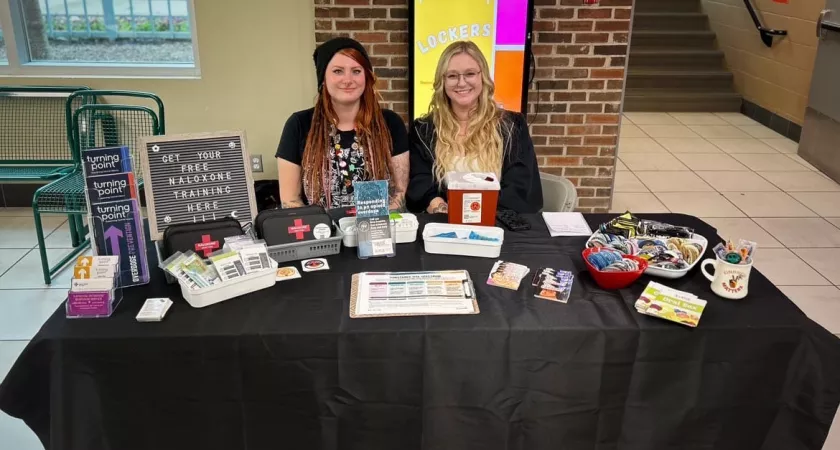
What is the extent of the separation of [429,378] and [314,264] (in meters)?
0.50

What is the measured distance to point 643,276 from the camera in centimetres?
195

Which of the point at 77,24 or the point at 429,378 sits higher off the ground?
the point at 77,24

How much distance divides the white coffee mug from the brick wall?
226 cm

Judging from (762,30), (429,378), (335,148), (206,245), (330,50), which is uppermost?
(330,50)

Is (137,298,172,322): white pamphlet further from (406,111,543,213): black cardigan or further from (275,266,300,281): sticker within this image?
(406,111,543,213): black cardigan

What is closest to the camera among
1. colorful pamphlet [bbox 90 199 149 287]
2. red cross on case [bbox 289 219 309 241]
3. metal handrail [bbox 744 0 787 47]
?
colorful pamphlet [bbox 90 199 149 287]

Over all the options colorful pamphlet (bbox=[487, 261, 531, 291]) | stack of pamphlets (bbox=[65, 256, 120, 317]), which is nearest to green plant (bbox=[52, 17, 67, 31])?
stack of pamphlets (bbox=[65, 256, 120, 317])

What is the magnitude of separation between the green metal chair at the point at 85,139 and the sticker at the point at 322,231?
180 cm

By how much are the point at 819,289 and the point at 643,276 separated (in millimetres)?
2069

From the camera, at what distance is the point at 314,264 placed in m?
2.01

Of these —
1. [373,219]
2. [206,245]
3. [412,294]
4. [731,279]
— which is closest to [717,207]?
[731,279]

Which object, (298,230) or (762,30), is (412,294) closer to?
(298,230)

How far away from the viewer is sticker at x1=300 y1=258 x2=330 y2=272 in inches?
78.2

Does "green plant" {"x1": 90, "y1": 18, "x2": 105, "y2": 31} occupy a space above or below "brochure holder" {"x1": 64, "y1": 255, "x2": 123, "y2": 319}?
above
